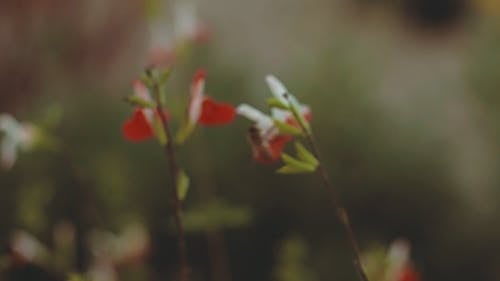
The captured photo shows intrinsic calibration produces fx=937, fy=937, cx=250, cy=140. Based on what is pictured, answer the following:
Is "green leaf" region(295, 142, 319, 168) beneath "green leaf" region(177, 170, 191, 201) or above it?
beneath

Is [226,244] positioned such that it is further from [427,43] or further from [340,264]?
[427,43]

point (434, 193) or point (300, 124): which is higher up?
point (434, 193)

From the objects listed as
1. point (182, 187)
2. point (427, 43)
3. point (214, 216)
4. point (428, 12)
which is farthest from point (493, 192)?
point (428, 12)

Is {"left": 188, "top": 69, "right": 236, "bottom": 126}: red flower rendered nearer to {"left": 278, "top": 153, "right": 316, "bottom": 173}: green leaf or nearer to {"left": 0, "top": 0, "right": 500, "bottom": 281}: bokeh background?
{"left": 278, "top": 153, "right": 316, "bottom": 173}: green leaf

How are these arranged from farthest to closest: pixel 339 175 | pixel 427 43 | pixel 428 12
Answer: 1. pixel 428 12
2. pixel 427 43
3. pixel 339 175

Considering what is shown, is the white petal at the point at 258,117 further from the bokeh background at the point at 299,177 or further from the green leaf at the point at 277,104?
the bokeh background at the point at 299,177

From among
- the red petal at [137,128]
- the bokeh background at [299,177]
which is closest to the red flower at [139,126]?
the red petal at [137,128]

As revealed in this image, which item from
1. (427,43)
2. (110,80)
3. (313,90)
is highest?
(427,43)

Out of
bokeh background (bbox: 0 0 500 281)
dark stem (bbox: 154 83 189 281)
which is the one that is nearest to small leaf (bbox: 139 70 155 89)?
dark stem (bbox: 154 83 189 281)
